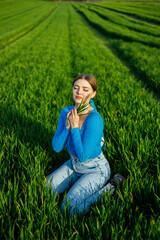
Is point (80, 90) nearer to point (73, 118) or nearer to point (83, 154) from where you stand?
point (73, 118)

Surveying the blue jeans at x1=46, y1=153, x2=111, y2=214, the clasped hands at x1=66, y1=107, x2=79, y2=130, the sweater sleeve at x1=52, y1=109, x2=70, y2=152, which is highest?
the clasped hands at x1=66, y1=107, x2=79, y2=130

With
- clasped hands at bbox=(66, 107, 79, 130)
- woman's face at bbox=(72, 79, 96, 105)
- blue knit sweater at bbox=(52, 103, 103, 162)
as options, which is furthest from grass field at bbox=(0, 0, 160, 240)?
woman's face at bbox=(72, 79, 96, 105)

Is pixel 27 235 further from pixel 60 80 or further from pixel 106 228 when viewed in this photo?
pixel 60 80

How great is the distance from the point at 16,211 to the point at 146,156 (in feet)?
4.43

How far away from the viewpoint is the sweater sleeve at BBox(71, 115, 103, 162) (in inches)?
57.7

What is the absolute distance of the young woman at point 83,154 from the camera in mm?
1436

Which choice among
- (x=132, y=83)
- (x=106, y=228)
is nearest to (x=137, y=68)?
(x=132, y=83)

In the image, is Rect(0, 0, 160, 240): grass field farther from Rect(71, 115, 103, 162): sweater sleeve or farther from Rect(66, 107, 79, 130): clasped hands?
Rect(66, 107, 79, 130): clasped hands

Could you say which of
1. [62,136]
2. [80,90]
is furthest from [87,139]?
[80,90]

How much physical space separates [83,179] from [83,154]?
0.77ft

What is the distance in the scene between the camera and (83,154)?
146cm

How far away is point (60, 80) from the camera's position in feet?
14.8

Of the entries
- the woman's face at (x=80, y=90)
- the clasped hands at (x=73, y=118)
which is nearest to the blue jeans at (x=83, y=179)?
the clasped hands at (x=73, y=118)

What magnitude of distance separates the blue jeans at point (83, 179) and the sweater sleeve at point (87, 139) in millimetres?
168
